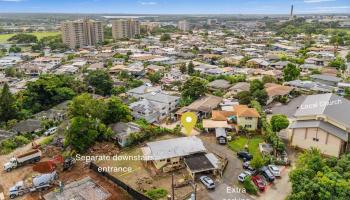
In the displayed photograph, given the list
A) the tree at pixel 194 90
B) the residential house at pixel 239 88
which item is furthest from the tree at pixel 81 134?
the residential house at pixel 239 88

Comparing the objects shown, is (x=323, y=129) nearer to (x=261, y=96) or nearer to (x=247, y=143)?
(x=247, y=143)

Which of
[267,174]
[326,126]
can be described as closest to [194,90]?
[326,126]

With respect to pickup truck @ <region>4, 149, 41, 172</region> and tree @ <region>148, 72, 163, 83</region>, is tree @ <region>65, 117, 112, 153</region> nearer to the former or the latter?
pickup truck @ <region>4, 149, 41, 172</region>

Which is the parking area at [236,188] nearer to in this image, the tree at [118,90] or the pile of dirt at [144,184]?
the pile of dirt at [144,184]

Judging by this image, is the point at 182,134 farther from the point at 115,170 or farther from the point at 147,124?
the point at 115,170

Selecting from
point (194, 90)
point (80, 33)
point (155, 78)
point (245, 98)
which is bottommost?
point (155, 78)

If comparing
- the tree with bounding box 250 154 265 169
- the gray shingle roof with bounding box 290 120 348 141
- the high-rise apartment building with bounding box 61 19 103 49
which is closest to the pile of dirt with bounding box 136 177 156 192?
the tree with bounding box 250 154 265 169
